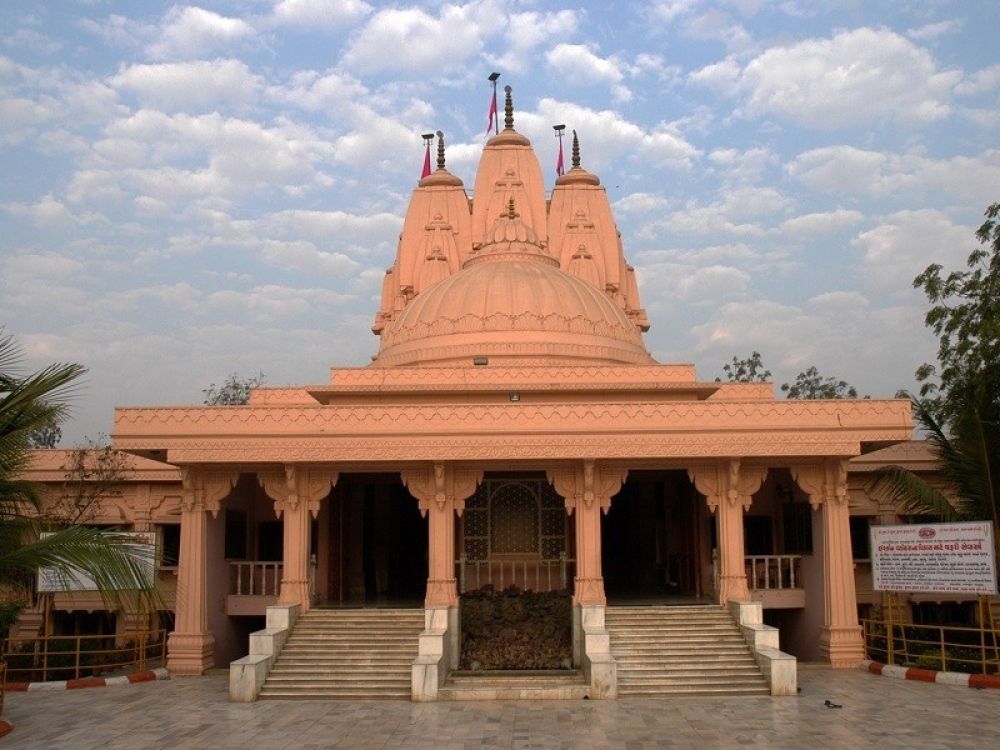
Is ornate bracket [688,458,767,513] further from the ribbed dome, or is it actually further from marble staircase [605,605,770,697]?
the ribbed dome

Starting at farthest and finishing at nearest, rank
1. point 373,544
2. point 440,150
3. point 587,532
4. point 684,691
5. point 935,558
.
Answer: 1. point 440,150
2. point 373,544
3. point 587,532
4. point 935,558
5. point 684,691

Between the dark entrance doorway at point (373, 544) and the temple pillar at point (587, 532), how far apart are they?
3665 millimetres

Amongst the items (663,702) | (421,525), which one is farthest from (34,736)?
(421,525)

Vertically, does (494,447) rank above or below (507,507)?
above

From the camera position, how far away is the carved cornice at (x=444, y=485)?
17.1 meters

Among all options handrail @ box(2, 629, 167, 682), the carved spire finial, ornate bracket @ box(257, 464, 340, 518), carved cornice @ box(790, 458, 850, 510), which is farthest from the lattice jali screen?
the carved spire finial

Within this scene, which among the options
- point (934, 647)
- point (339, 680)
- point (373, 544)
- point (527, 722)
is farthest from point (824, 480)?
point (373, 544)

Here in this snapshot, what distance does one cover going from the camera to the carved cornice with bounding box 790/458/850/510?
57.0 feet

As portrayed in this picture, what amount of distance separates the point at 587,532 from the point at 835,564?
4.43 meters

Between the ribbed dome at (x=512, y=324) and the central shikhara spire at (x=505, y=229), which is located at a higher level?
the central shikhara spire at (x=505, y=229)

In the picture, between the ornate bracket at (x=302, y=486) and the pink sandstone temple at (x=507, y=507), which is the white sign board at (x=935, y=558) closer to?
the pink sandstone temple at (x=507, y=507)

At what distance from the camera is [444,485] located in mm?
17047

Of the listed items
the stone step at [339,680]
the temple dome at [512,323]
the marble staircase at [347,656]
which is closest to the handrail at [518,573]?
the marble staircase at [347,656]

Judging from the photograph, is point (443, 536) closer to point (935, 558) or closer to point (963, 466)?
point (935, 558)
